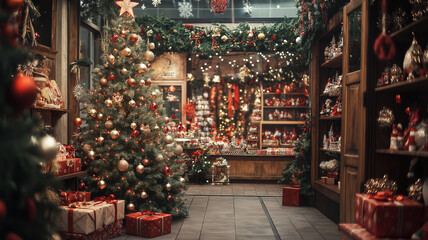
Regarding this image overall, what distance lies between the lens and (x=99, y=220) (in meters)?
4.26

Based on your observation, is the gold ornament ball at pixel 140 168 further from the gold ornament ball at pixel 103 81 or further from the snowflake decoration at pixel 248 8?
the snowflake decoration at pixel 248 8

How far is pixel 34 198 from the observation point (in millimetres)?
1386

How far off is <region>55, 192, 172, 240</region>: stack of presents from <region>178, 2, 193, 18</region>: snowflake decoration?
22.0ft

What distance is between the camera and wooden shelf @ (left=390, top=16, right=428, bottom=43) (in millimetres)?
2814

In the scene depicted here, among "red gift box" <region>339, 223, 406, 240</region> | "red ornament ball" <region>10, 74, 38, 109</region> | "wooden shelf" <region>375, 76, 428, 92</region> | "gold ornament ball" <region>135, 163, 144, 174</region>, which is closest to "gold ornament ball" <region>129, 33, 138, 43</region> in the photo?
"gold ornament ball" <region>135, 163, 144, 174</region>

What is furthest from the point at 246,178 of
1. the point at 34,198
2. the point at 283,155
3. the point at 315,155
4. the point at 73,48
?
the point at 34,198

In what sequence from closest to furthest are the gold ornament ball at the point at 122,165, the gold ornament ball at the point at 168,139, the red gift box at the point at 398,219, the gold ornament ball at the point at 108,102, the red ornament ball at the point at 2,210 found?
the red ornament ball at the point at 2,210 < the red gift box at the point at 398,219 < the gold ornament ball at the point at 122,165 < the gold ornament ball at the point at 108,102 < the gold ornament ball at the point at 168,139

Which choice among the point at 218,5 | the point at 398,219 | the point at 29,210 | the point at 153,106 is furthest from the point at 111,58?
the point at 29,210

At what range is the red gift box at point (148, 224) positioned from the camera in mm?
4496

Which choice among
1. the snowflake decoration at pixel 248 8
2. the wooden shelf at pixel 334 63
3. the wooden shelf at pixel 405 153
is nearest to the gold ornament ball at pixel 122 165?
the wooden shelf at pixel 405 153

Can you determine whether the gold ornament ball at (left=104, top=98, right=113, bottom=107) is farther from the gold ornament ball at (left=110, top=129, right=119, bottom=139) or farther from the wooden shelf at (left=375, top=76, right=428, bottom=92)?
the wooden shelf at (left=375, top=76, right=428, bottom=92)

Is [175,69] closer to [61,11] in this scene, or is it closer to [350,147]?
[61,11]

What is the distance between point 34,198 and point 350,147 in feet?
11.2

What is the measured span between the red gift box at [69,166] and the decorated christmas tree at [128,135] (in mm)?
193
